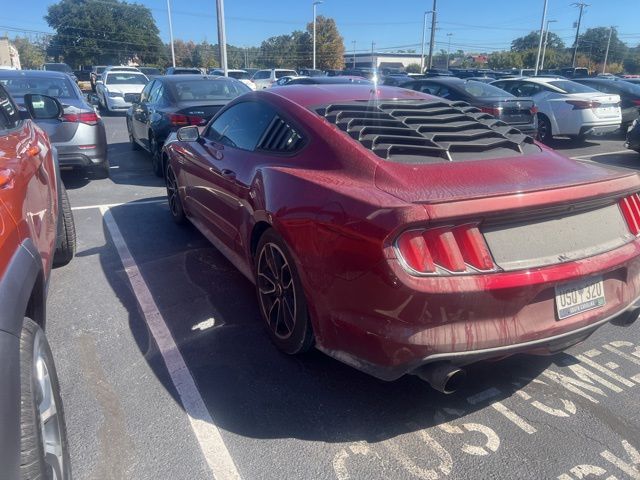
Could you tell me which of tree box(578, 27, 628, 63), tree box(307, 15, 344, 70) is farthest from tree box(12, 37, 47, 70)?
tree box(578, 27, 628, 63)

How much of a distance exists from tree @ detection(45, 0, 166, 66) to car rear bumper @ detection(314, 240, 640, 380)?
69.3 meters

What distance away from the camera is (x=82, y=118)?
7047 mm

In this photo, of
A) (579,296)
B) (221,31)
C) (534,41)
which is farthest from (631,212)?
(534,41)

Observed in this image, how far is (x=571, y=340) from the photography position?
7.93 feet

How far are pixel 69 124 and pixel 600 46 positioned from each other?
100987 millimetres

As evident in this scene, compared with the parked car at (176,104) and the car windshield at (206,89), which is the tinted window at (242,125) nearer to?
the parked car at (176,104)

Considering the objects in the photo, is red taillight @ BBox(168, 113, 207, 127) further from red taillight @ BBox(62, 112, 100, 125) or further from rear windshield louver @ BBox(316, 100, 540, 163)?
rear windshield louver @ BBox(316, 100, 540, 163)

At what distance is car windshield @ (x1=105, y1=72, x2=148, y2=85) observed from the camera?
19.2 metres

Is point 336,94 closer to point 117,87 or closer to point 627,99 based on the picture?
point 627,99

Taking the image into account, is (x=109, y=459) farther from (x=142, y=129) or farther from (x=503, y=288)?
(x=142, y=129)

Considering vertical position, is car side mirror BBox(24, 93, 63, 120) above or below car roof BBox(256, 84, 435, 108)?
below

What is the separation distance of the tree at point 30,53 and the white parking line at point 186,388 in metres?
72.9

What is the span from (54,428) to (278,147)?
1991 millimetres

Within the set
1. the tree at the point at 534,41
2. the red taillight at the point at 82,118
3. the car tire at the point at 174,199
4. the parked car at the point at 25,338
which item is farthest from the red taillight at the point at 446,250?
the tree at the point at 534,41
